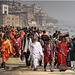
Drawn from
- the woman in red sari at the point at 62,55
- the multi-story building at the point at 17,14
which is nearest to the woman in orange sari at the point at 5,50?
the woman in red sari at the point at 62,55

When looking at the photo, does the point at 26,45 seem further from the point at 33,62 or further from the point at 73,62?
the point at 73,62

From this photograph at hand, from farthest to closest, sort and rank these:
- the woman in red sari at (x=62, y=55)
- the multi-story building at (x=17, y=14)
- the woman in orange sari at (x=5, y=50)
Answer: the multi-story building at (x=17, y=14) < the woman in orange sari at (x=5, y=50) < the woman in red sari at (x=62, y=55)

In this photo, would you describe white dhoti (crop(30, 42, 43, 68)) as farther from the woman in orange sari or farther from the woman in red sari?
the woman in orange sari

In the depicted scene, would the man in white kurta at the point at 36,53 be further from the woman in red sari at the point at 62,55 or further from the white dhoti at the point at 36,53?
the woman in red sari at the point at 62,55

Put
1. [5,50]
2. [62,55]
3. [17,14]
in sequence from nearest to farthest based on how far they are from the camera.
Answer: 1. [62,55]
2. [5,50]
3. [17,14]

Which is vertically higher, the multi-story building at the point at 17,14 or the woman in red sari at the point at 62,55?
the multi-story building at the point at 17,14

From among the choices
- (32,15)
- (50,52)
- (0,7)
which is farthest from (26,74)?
(32,15)

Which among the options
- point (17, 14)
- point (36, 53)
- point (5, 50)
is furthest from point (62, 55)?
point (17, 14)

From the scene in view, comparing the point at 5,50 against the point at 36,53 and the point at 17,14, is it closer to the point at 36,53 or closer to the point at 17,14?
the point at 36,53

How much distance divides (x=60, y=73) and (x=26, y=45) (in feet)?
4.96

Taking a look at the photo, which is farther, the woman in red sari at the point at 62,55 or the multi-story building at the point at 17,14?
the multi-story building at the point at 17,14

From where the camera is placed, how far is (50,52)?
20.4 ft

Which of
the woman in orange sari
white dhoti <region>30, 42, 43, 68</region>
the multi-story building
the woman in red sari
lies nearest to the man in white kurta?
white dhoti <region>30, 42, 43, 68</region>

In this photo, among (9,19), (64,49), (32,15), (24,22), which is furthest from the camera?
(32,15)
